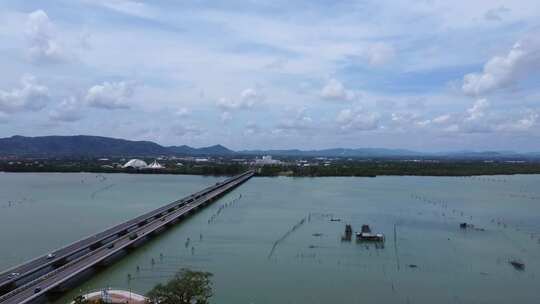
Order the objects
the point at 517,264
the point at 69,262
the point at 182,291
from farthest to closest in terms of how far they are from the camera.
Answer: the point at 517,264, the point at 69,262, the point at 182,291

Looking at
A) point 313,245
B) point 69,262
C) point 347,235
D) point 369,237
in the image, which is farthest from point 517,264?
point 69,262

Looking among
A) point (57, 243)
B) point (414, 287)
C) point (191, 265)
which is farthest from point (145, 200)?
point (414, 287)

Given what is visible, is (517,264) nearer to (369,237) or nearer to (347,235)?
(369,237)

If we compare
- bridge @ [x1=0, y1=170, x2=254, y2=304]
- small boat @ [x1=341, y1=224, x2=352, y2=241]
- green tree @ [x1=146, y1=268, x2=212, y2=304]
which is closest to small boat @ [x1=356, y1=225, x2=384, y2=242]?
small boat @ [x1=341, y1=224, x2=352, y2=241]

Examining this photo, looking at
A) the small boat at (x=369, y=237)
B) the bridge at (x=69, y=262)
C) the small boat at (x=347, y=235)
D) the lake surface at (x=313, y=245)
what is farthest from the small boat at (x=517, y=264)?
the bridge at (x=69, y=262)

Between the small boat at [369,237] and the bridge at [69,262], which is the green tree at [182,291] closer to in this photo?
the bridge at [69,262]

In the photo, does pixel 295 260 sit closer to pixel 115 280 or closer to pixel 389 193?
pixel 115 280
